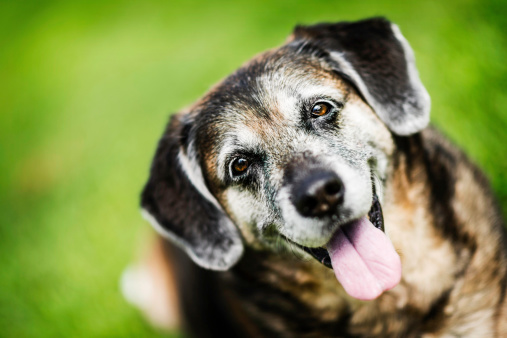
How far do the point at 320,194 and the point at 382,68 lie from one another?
3.68ft

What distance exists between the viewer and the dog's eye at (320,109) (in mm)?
2734

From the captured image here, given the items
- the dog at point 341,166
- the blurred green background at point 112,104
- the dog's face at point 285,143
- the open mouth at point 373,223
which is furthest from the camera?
the blurred green background at point 112,104

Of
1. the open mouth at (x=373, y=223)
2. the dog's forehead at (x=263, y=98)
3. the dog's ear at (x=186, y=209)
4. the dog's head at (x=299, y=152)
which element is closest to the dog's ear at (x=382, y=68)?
the dog's head at (x=299, y=152)

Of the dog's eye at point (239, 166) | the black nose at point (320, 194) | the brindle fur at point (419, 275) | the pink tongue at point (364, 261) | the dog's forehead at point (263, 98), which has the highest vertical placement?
the dog's forehead at point (263, 98)

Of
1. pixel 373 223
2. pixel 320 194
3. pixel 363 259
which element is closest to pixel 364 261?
pixel 363 259

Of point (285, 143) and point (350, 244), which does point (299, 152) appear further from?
point (350, 244)

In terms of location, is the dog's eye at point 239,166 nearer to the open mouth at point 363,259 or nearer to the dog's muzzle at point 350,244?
the dog's muzzle at point 350,244

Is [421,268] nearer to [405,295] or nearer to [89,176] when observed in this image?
[405,295]

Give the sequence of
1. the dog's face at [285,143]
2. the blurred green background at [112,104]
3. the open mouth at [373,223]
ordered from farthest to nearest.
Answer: the blurred green background at [112,104] → the open mouth at [373,223] → the dog's face at [285,143]

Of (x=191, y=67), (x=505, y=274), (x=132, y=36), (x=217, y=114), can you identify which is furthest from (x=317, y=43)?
(x=132, y=36)

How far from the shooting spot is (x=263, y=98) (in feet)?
9.01

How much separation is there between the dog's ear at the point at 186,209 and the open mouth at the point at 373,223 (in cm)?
52

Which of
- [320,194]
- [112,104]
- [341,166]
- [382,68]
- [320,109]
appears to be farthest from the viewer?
[112,104]

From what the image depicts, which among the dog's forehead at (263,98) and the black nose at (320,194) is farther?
the dog's forehead at (263,98)
